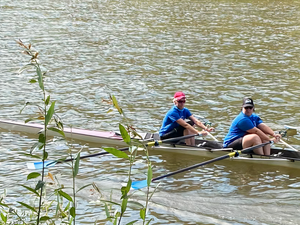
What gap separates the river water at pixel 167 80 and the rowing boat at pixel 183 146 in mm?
182

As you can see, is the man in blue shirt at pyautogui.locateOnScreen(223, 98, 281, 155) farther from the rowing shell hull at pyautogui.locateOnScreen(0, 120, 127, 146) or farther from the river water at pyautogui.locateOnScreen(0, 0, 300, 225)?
→ the rowing shell hull at pyautogui.locateOnScreen(0, 120, 127, 146)

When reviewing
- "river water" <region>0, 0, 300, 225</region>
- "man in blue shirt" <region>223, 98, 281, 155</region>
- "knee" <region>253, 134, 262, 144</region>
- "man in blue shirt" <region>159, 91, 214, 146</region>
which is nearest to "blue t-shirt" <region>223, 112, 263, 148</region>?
"man in blue shirt" <region>223, 98, 281, 155</region>

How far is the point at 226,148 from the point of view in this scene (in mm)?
10969

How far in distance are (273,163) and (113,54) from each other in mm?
12704

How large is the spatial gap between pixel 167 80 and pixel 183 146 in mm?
6782

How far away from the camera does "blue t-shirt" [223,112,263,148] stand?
1062 cm

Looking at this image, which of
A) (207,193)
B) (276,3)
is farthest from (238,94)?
(276,3)

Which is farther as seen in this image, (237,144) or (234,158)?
(234,158)

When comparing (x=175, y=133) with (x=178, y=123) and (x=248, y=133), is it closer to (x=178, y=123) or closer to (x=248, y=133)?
(x=178, y=123)

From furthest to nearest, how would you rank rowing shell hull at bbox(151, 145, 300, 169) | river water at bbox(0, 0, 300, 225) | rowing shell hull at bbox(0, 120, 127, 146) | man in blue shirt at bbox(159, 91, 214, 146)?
rowing shell hull at bbox(0, 120, 127, 146) < man in blue shirt at bbox(159, 91, 214, 146) < rowing shell hull at bbox(151, 145, 300, 169) < river water at bbox(0, 0, 300, 225)

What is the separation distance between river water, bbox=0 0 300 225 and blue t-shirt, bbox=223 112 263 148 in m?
0.64

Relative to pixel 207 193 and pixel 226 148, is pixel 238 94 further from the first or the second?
pixel 207 193

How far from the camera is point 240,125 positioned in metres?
10.7

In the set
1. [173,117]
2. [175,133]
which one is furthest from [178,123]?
[175,133]
